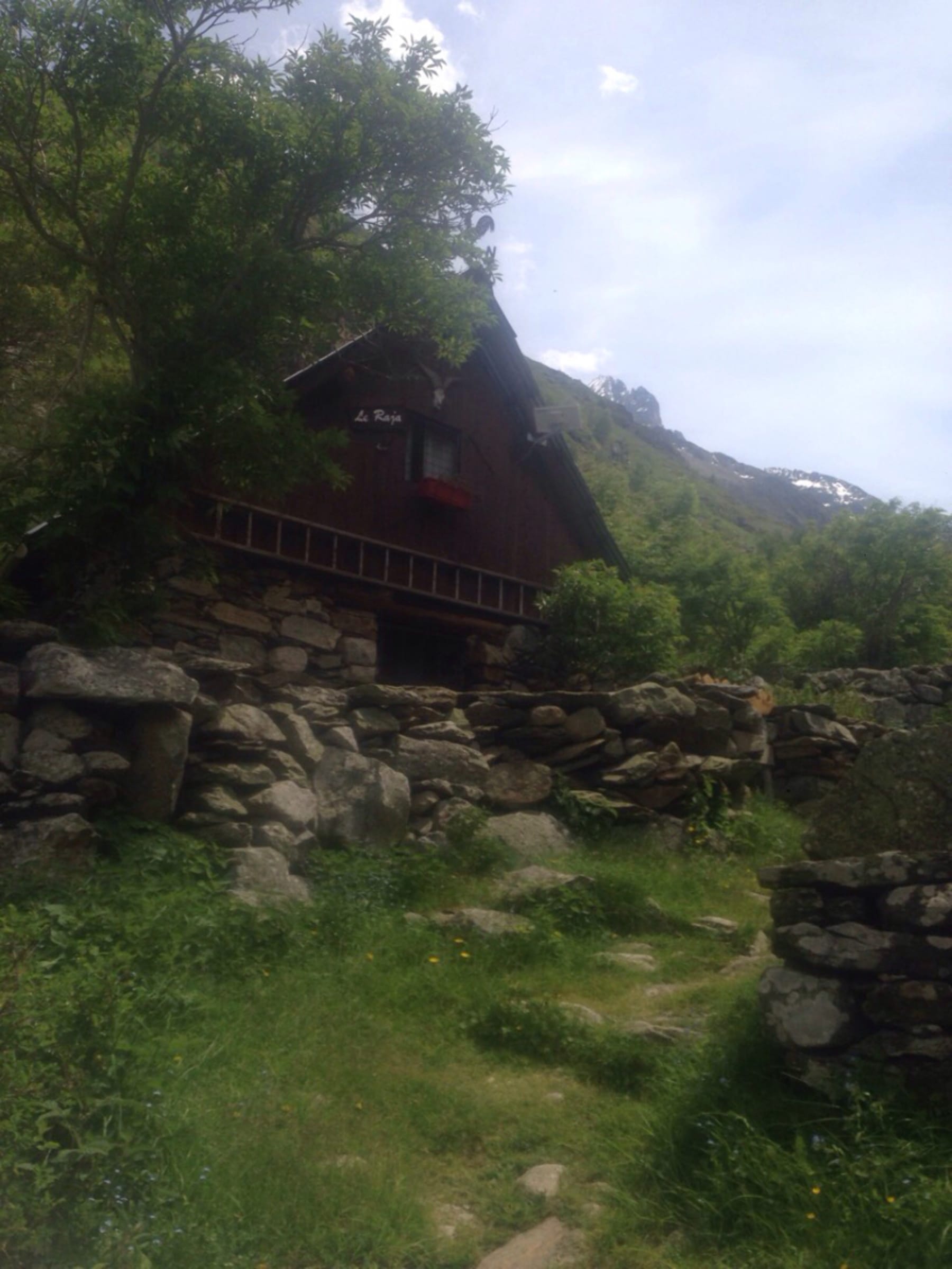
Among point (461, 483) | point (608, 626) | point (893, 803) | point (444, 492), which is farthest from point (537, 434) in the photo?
point (893, 803)

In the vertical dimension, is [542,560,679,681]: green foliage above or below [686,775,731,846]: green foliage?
above

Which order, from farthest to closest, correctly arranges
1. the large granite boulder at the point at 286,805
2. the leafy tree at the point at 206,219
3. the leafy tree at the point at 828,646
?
the leafy tree at the point at 828,646 < the leafy tree at the point at 206,219 < the large granite boulder at the point at 286,805

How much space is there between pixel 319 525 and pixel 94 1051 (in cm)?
902

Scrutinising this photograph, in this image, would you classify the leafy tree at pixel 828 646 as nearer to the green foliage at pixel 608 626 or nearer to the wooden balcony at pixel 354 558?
the wooden balcony at pixel 354 558

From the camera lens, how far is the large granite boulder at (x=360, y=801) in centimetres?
794

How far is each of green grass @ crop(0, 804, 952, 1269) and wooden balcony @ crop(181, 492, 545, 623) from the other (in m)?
5.84

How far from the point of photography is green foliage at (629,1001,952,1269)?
348 centimetres

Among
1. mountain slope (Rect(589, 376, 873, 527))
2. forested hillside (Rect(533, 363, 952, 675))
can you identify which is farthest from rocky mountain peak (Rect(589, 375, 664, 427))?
forested hillside (Rect(533, 363, 952, 675))

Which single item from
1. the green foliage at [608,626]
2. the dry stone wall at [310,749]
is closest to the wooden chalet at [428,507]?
the green foliage at [608,626]

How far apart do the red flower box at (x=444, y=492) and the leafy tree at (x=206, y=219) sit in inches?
118

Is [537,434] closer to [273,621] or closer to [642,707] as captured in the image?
[273,621]

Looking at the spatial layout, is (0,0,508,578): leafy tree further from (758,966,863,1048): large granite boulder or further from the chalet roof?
(758,966,863,1048): large granite boulder

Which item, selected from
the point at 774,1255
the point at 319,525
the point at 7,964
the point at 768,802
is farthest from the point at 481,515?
the point at 774,1255

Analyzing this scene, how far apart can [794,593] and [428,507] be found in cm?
1186
